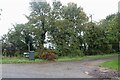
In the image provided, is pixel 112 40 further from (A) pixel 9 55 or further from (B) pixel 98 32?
(A) pixel 9 55

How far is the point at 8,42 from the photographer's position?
2614 centimetres

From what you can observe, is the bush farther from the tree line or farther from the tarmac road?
the tarmac road

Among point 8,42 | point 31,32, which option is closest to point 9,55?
point 8,42

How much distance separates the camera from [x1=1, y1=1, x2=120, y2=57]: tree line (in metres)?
26.1

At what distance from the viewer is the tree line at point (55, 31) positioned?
2614 centimetres

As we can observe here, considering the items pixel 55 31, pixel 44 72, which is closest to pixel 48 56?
pixel 55 31

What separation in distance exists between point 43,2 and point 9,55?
6422mm

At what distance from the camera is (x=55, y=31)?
26.9 meters

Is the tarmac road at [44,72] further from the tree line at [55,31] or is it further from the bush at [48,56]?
the tree line at [55,31]

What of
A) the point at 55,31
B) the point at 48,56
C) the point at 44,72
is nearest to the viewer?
the point at 44,72

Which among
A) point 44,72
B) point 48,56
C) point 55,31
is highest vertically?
point 55,31

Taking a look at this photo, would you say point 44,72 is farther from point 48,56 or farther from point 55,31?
point 55,31

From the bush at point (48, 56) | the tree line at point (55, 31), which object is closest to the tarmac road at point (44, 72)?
the bush at point (48, 56)

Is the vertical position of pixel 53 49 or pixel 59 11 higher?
pixel 59 11
